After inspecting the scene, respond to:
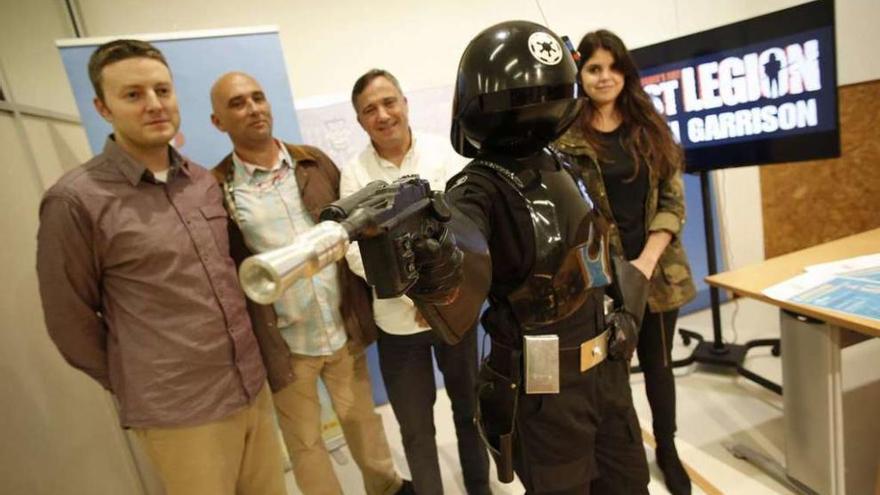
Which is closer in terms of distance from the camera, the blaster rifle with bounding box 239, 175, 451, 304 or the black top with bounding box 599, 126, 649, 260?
the blaster rifle with bounding box 239, 175, 451, 304

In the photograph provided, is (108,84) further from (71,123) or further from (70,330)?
(71,123)

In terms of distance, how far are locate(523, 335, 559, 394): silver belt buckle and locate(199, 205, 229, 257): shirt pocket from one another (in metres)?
0.83

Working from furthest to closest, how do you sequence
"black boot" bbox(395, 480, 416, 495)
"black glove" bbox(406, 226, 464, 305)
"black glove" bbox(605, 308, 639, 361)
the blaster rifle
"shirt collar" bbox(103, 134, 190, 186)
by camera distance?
"black boot" bbox(395, 480, 416, 495)
"shirt collar" bbox(103, 134, 190, 186)
"black glove" bbox(605, 308, 639, 361)
"black glove" bbox(406, 226, 464, 305)
the blaster rifle

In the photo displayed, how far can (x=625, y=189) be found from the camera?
4.33 ft

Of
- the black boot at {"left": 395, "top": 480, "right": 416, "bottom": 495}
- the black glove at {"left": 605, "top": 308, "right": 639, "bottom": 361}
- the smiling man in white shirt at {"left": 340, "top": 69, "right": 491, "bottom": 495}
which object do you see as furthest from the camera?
the black boot at {"left": 395, "top": 480, "right": 416, "bottom": 495}

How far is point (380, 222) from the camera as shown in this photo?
48cm

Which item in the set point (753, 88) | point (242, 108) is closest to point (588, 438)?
point (242, 108)

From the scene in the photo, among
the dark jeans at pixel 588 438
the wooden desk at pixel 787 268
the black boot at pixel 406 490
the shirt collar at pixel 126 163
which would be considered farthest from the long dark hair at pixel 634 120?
the black boot at pixel 406 490

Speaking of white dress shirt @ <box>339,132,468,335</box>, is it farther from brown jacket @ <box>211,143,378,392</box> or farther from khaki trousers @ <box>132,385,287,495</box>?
khaki trousers @ <box>132,385,287,495</box>

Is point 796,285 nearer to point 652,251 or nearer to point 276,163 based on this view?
point 652,251

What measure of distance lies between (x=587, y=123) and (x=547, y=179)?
0.62 meters

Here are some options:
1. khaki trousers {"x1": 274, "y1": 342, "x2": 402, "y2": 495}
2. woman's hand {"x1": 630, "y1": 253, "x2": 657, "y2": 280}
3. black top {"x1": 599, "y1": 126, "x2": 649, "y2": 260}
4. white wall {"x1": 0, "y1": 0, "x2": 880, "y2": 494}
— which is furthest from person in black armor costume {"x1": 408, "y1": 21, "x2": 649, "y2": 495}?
white wall {"x1": 0, "y1": 0, "x2": 880, "y2": 494}

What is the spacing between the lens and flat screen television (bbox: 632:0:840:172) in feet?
5.60

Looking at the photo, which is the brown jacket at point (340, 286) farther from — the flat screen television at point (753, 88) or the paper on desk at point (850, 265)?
the flat screen television at point (753, 88)
